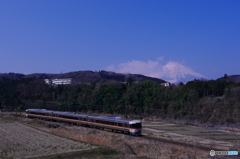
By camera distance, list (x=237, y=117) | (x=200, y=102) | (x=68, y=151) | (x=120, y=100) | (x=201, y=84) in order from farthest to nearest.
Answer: (x=120, y=100) → (x=201, y=84) → (x=200, y=102) → (x=237, y=117) → (x=68, y=151)

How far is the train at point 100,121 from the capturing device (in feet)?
113

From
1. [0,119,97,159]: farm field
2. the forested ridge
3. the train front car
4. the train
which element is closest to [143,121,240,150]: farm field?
the train front car

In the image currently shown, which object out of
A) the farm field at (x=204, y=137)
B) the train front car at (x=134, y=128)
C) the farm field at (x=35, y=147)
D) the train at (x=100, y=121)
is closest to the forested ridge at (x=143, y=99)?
the farm field at (x=204, y=137)

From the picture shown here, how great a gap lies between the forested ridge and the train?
28.5 meters

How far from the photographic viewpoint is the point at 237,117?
2251 inches

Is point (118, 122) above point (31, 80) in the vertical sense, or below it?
below

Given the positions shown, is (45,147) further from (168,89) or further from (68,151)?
(168,89)

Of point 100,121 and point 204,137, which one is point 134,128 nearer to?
point 100,121

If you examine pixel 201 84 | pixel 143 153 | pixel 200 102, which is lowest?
pixel 143 153

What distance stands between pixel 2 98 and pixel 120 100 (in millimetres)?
36639

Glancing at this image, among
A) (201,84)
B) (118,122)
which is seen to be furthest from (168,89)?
(118,122)

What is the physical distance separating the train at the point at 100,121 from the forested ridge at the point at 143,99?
1122 inches

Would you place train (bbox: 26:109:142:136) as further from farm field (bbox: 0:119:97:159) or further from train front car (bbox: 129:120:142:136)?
farm field (bbox: 0:119:97:159)

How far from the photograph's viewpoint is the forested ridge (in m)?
67.3
